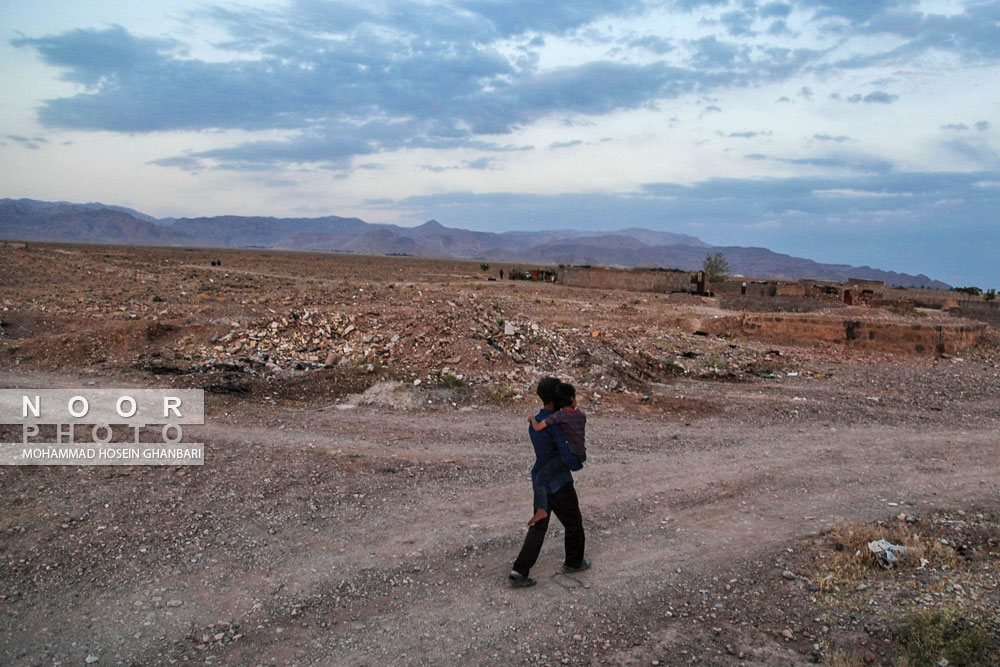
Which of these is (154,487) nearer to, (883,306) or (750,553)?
(750,553)

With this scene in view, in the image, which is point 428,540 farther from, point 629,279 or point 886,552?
point 629,279

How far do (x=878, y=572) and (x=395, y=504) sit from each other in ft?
13.0

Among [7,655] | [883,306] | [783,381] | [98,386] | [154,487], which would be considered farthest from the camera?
[883,306]

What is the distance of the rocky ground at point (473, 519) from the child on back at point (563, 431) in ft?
2.03

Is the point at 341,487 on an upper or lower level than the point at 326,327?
lower

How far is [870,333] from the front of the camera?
16.6 metres

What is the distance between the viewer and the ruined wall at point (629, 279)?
32.9 meters

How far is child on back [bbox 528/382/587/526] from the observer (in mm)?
4559

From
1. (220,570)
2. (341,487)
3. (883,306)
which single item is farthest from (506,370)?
(883,306)

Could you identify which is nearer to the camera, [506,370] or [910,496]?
[910,496]

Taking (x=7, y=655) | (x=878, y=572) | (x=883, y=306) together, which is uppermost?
(x=883, y=306)

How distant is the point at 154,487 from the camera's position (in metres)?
6.08

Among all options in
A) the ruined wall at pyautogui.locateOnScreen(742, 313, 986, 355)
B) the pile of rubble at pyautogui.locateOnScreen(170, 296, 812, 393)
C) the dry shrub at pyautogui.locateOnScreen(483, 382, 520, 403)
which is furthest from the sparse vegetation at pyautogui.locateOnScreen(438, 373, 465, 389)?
the ruined wall at pyautogui.locateOnScreen(742, 313, 986, 355)

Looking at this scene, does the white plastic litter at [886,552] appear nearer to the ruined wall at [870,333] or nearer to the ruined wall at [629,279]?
the ruined wall at [870,333]
